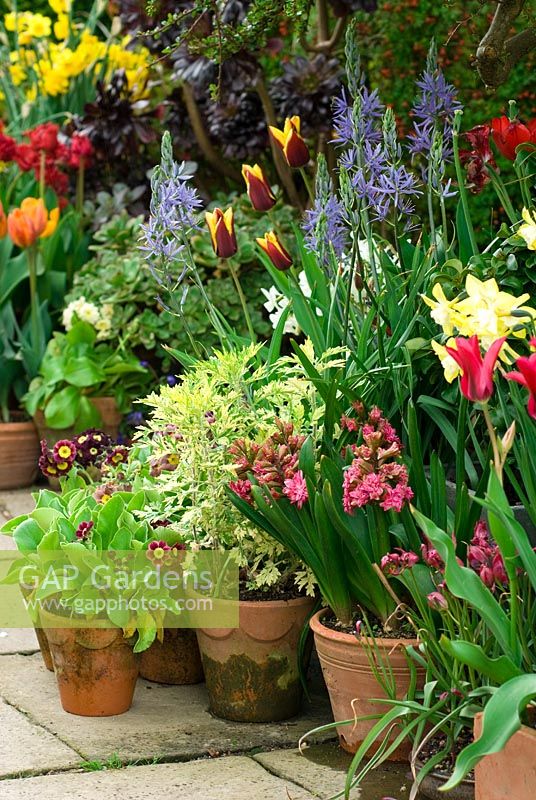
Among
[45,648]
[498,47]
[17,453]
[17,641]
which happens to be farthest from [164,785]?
[17,453]

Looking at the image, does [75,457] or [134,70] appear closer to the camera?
[75,457]

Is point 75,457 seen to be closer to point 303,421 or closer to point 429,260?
point 303,421

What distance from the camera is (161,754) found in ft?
8.40

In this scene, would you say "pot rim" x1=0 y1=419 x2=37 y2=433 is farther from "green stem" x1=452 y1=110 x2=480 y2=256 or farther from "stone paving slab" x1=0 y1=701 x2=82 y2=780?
"green stem" x1=452 y1=110 x2=480 y2=256

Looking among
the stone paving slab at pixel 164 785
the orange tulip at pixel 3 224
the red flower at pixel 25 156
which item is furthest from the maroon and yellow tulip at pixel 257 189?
the red flower at pixel 25 156

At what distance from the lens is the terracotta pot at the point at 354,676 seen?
7.97 ft

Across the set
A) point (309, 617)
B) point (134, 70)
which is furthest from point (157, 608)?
point (134, 70)

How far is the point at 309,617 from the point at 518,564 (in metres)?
0.81

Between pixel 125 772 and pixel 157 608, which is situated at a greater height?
pixel 157 608

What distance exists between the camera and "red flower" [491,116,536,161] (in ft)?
8.93

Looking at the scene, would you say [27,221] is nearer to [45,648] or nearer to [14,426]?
[14,426]

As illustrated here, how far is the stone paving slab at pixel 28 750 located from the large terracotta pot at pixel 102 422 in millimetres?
→ 2380

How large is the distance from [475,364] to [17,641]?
2.11 metres

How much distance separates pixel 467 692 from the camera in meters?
2.17
